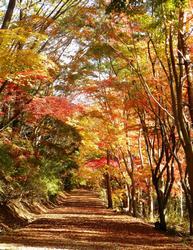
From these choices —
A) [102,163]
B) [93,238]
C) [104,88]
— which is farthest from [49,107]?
[102,163]

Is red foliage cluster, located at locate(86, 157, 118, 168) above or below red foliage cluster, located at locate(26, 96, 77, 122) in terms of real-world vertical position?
below

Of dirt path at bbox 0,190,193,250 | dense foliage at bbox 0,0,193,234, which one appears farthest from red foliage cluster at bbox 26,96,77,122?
dirt path at bbox 0,190,193,250

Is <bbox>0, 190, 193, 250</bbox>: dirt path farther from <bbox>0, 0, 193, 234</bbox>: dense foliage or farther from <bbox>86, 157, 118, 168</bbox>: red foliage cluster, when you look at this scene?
<bbox>86, 157, 118, 168</bbox>: red foliage cluster

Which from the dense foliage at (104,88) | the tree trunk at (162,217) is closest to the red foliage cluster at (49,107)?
the dense foliage at (104,88)

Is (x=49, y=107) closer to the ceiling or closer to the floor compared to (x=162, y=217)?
closer to the ceiling

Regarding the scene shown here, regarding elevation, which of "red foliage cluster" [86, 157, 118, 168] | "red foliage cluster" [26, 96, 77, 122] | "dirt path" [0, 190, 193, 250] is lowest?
"dirt path" [0, 190, 193, 250]

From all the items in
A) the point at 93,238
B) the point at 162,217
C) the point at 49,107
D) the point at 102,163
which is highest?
the point at 49,107

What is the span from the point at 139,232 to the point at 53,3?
8.86 meters

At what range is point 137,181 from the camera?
26.7 meters

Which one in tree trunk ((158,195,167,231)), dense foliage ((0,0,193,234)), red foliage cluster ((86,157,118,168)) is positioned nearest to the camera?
dense foliage ((0,0,193,234))

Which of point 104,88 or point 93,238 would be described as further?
point 104,88

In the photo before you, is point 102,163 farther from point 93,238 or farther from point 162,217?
point 93,238

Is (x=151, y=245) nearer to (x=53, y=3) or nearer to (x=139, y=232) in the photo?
(x=139, y=232)

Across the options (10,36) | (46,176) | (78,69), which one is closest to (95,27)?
(78,69)
